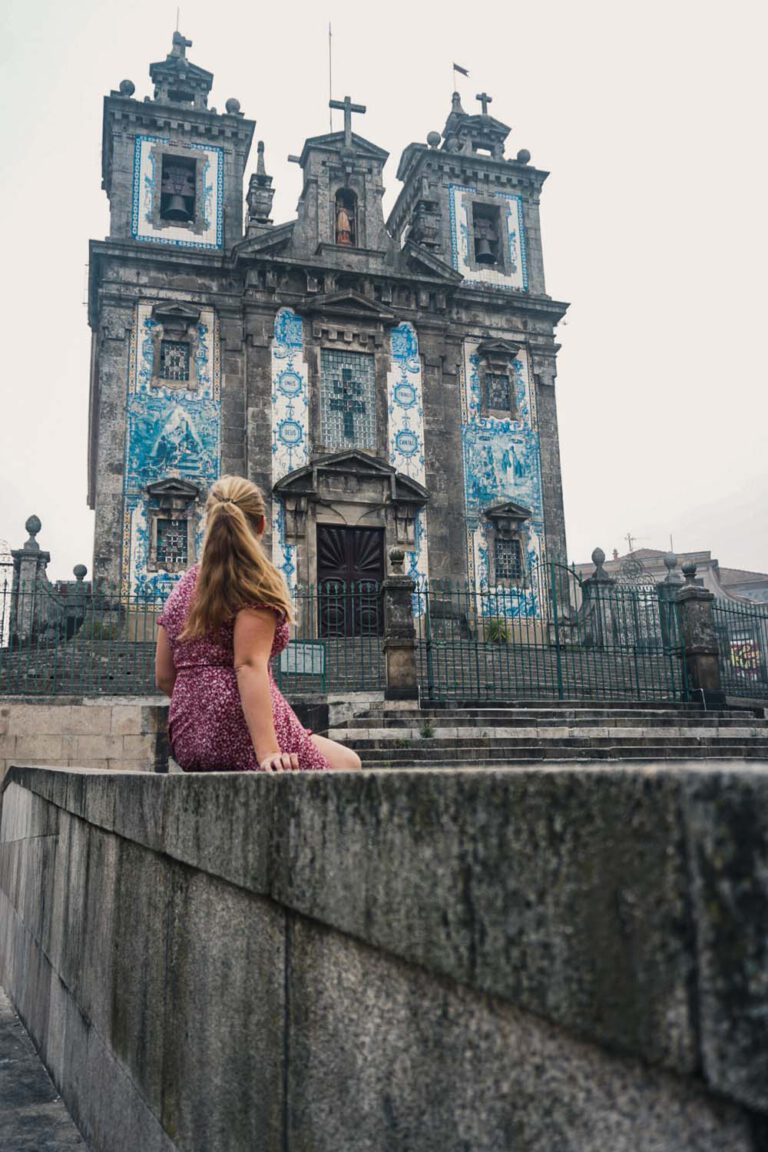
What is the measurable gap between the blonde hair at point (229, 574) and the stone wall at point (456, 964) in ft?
2.41

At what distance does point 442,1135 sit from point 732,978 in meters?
0.52

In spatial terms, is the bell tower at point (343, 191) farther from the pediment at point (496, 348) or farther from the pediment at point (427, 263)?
the pediment at point (496, 348)

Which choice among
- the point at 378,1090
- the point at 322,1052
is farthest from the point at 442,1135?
the point at 322,1052

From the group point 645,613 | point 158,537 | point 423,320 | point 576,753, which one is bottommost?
point 576,753

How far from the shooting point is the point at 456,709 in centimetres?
1151

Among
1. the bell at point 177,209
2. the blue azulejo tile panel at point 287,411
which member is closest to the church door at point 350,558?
the blue azulejo tile panel at point 287,411

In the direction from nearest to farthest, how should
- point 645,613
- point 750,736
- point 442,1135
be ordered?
point 442,1135 < point 750,736 < point 645,613

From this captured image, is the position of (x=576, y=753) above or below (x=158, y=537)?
below

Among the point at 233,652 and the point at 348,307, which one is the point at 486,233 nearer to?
the point at 348,307

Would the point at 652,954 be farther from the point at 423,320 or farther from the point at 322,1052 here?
the point at 423,320

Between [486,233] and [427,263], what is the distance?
3.11m

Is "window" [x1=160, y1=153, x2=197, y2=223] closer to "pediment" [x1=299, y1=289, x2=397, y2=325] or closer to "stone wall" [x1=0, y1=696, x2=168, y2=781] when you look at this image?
"pediment" [x1=299, y1=289, x2=397, y2=325]

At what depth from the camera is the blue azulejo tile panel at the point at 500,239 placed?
23.7 metres

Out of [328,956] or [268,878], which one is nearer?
[328,956]
